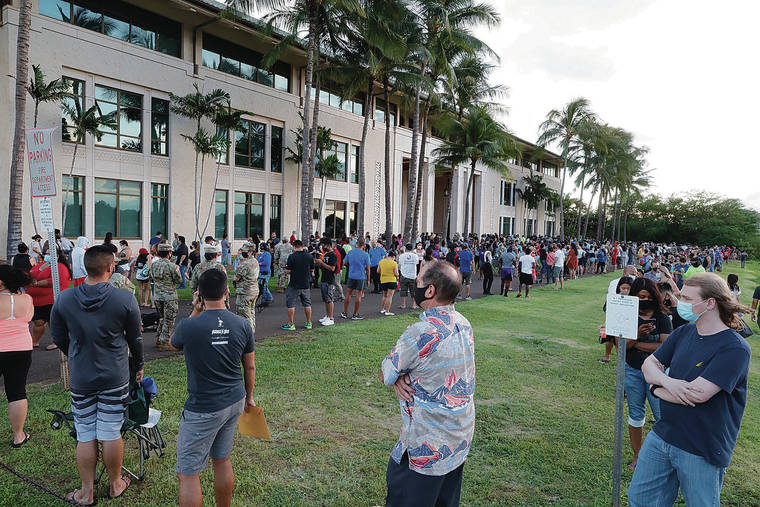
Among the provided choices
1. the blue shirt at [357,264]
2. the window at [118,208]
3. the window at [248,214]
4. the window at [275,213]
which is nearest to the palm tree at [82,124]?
the window at [118,208]

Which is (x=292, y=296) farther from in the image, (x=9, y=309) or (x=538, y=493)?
(x=538, y=493)

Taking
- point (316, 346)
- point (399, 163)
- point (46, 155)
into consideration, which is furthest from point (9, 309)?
point (399, 163)

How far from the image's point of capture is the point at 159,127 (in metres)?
20.7

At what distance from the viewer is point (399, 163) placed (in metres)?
34.1

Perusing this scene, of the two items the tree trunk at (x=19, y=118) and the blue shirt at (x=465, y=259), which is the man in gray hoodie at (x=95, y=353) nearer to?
the tree trunk at (x=19, y=118)

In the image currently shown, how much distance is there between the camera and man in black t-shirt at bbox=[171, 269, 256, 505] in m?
2.94

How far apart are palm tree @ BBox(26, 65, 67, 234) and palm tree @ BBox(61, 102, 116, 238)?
62 cm

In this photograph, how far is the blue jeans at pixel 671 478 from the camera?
2.52 metres

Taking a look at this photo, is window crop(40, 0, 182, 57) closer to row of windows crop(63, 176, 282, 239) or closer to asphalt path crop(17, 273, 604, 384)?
row of windows crop(63, 176, 282, 239)

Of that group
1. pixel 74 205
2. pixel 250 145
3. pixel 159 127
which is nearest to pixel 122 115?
pixel 159 127

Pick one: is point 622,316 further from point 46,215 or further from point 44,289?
point 44,289

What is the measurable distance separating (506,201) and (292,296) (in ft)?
146

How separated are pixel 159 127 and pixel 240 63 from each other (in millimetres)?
6000

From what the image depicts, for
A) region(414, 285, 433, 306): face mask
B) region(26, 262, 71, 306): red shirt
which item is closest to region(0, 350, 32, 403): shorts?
region(26, 262, 71, 306): red shirt
